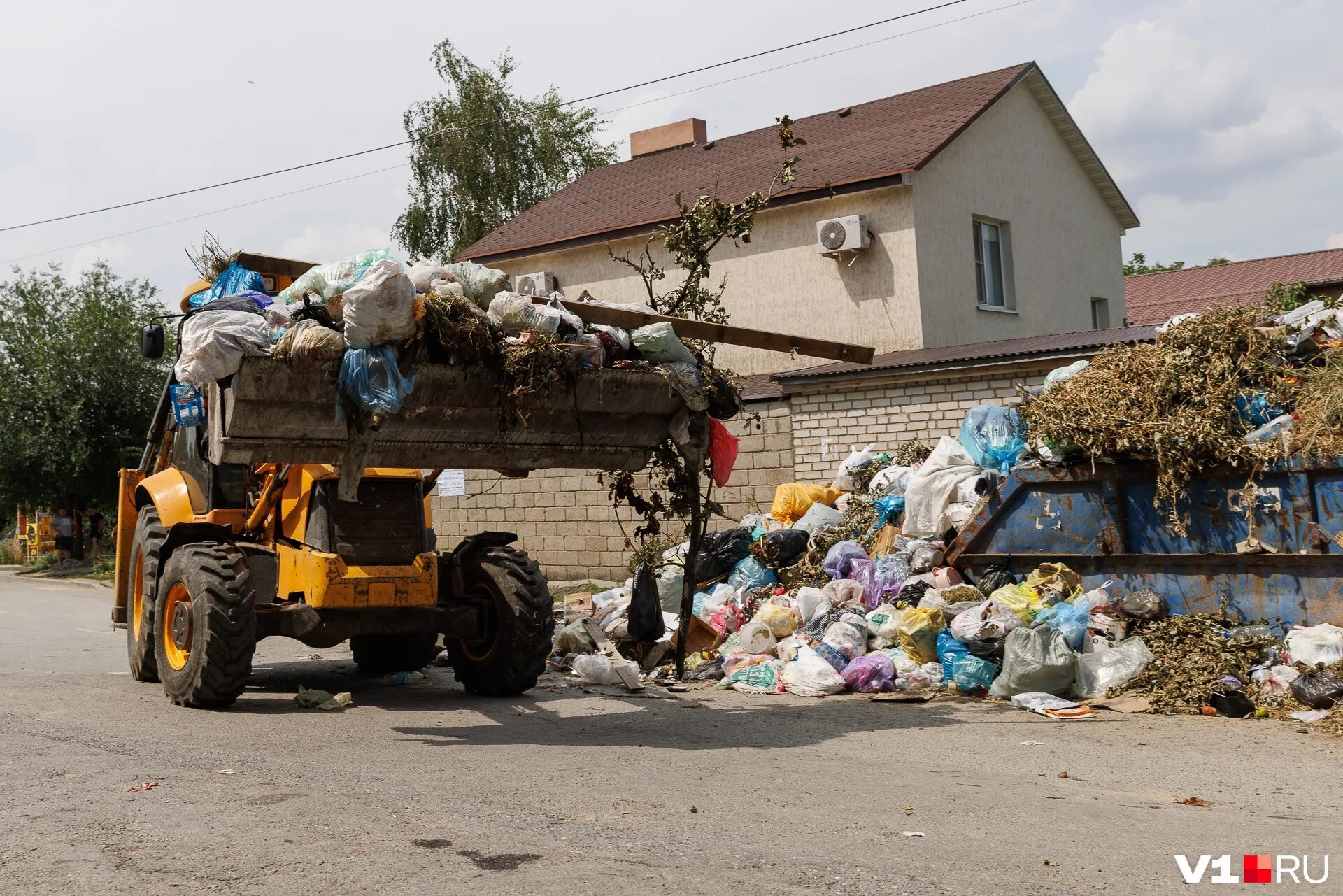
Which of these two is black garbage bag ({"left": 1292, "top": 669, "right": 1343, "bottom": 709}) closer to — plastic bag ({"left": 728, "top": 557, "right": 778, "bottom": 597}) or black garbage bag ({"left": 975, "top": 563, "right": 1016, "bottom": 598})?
black garbage bag ({"left": 975, "top": 563, "right": 1016, "bottom": 598})

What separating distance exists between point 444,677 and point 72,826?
5316 mm

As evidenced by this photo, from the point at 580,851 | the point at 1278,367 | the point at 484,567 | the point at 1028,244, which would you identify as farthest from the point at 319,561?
the point at 1028,244

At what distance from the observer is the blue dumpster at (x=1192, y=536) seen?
26.9 ft

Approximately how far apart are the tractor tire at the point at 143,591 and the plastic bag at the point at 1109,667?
Result: 6.30 metres

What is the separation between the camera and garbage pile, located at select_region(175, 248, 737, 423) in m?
6.55

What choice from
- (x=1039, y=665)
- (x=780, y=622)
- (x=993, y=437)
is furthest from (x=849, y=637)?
(x=993, y=437)

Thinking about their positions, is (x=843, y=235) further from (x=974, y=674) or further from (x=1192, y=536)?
(x=974, y=674)

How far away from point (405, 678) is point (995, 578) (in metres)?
4.63

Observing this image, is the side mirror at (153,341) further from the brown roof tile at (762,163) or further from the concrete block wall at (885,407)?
the brown roof tile at (762,163)

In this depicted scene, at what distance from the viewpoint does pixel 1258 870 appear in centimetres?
429

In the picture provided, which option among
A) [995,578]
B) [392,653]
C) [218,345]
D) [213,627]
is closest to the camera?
[218,345]

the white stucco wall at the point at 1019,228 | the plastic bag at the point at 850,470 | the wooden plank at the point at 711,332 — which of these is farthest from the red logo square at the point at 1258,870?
the white stucco wall at the point at 1019,228

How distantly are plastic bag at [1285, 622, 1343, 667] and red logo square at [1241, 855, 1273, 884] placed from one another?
3.84 metres

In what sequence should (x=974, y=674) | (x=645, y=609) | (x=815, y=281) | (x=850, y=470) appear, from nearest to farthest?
(x=974, y=674) → (x=645, y=609) → (x=850, y=470) → (x=815, y=281)
